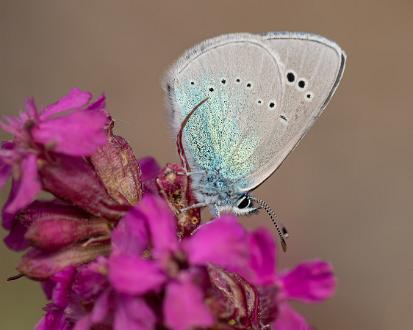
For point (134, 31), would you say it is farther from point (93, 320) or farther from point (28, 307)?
point (93, 320)

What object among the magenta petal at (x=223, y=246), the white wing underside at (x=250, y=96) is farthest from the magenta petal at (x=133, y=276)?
the white wing underside at (x=250, y=96)

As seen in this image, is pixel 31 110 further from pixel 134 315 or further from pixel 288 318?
pixel 288 318

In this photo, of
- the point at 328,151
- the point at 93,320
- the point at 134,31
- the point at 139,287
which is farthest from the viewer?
the point at 134,31

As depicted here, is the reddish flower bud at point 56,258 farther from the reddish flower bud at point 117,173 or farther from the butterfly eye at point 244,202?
the butterfly eye at point 244,202

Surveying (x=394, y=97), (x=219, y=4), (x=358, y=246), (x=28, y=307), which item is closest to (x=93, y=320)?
(x=28, y=307)

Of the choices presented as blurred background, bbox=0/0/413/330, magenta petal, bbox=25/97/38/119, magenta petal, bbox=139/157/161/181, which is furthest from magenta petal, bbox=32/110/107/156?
blurred background, bbox=0/0/413/330

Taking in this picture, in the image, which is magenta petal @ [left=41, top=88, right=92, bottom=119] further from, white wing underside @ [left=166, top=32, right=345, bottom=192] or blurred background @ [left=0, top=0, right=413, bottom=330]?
blurred background @ [left=0, top=0, right=413, bottom=330]
